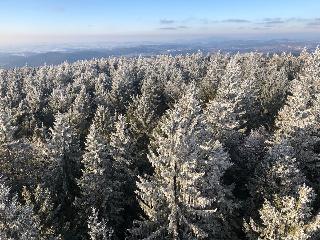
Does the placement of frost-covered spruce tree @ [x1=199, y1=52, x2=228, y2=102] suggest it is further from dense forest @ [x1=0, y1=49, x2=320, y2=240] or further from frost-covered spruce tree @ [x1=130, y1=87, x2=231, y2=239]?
frost-covered spruce tree @ [x1=130, y1=87, x2=231, y2=239]

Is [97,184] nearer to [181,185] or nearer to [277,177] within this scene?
[181,185]

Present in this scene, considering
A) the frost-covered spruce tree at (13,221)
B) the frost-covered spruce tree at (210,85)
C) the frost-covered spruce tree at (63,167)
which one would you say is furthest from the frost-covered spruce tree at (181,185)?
the frost-covered spruce tree at (210,85)

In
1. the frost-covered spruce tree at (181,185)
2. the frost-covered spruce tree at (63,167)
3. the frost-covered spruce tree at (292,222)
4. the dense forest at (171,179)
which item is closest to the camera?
the frost-covered spruce tree at (292,222)

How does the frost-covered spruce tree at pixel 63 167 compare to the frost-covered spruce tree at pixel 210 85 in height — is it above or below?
below

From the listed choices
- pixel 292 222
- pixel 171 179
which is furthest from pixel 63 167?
pixel 292 222

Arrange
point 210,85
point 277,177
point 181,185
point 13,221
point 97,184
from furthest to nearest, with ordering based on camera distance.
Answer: point 210,85
point 97,184
point 277,177
point 181,185
point 13,221

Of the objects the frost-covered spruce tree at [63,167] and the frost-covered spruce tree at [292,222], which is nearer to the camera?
the frost-covered spruce tree at [292,222]

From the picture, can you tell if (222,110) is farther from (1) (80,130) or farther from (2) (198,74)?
(2) (198,74)

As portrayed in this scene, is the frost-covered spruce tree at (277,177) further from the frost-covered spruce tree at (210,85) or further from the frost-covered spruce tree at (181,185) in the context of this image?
the frost-covered spruce tree at (210,85)

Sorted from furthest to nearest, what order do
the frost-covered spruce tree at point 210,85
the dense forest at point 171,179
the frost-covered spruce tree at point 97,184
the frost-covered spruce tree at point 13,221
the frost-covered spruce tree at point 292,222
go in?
the frost-covered spruce tree at point 210,85 < the frost-covered spruce tree at point 97,184 < the dense forest at point 171,179 < the frost-covered spruce tree at point 292,222 < the frost-covered spruce tree at point 13,221
